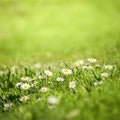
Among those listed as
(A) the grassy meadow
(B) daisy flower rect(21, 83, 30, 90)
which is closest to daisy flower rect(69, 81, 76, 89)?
(A) the grassy meadow

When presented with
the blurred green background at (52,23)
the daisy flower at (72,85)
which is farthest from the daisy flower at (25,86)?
the blurred green background at (52,23)

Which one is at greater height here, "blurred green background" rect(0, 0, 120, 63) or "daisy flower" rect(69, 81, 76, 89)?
"blurred green background" rect(0, 0, 120, 63)

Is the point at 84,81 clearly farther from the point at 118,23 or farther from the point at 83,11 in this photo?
the point at 83,11

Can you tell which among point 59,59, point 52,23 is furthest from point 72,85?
point 52,23

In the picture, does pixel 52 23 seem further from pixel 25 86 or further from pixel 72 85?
pixel 72 85

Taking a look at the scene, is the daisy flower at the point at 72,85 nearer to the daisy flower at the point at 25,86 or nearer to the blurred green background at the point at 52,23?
the daisy flower at the point at 25,86

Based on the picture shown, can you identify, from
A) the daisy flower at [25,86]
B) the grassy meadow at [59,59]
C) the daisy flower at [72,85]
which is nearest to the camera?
the grassy meadow at [59,59]

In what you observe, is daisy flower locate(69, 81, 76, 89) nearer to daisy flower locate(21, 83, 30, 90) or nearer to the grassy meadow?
the grassy meadow
